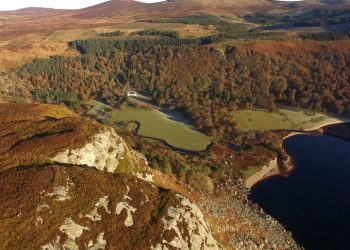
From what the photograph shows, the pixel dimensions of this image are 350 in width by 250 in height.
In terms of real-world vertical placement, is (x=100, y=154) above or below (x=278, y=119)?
above

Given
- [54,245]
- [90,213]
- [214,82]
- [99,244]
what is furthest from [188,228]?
[214,82]

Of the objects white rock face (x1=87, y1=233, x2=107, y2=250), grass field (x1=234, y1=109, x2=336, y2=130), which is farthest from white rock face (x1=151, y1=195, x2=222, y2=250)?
grass field (x1=234, y1=109, x2=336, y2=130)

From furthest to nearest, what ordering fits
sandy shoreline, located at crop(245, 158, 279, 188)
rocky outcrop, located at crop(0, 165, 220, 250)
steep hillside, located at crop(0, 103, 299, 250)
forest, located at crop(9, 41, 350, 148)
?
forest, located at crop(9, 41, 350, 148) < sandy shoreline, located at crop(245, 158, 279, 188) < steep hillside, located at crop(0, 103, 299, 250) < rocky outcrop, located at crop(0, 165, 220, 250)

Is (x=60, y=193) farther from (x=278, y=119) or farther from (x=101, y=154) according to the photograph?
(x=278, y=119)

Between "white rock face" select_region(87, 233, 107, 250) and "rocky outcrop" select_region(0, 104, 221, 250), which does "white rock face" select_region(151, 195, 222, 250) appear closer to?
"rocky outcrop" select_region(0, 104, 221, 250)

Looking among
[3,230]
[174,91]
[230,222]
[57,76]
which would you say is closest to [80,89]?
[57,76]
